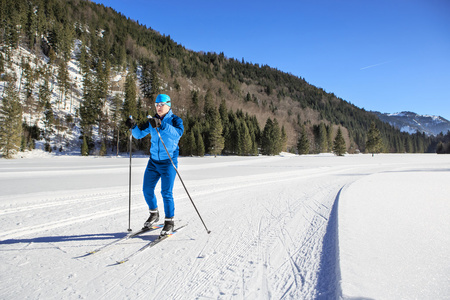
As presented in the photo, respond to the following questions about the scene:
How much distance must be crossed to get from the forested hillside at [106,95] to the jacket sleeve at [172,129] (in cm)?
3038

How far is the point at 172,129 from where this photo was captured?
3.22 metres

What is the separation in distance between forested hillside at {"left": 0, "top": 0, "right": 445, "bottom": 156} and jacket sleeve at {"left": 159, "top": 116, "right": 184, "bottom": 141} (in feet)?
99.7

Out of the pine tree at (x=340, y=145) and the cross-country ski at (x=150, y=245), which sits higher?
the pine tree at (x=340, y=145)

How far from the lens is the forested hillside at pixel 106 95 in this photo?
44.7 m

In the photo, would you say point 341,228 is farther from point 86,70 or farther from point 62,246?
point 86,70

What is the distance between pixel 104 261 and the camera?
8.36 ft

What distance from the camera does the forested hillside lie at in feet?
147

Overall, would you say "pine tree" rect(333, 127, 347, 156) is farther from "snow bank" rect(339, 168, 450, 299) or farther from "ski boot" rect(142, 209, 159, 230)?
"ski boot" rect(142, 209, 159, 230)

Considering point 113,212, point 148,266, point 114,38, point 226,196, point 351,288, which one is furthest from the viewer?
point 114,38

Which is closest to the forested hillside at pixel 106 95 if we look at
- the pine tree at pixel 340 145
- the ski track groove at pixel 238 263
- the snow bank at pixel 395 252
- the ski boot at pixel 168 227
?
the pine tree at pixel 340 145

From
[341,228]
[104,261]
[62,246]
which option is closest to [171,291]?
[104,261]

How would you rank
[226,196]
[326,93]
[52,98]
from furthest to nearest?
1. [326,93]
2. [52,98]
3. [226,196]

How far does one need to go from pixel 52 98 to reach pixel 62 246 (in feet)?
215

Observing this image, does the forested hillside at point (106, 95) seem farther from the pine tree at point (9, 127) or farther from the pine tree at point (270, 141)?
the pine tree at point (270, 141)
